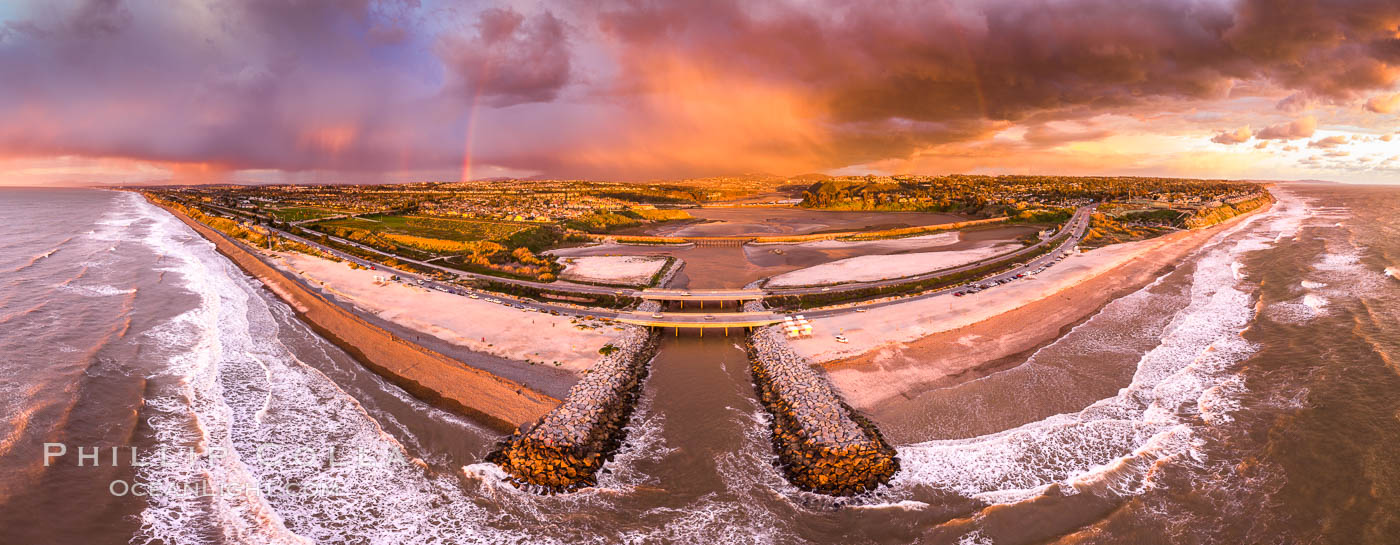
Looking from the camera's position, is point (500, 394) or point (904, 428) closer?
point (904, 428)

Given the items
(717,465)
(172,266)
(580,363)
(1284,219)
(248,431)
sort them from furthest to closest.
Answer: (1284,219) → (172,266) → (580,363) → (248,431) → (717,465)

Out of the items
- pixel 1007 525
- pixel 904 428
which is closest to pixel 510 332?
pixel 904 428

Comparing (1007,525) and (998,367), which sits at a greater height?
(998,367)

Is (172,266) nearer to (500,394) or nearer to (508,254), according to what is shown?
(508,254)

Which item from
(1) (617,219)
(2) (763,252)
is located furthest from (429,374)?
(1) (617,219)

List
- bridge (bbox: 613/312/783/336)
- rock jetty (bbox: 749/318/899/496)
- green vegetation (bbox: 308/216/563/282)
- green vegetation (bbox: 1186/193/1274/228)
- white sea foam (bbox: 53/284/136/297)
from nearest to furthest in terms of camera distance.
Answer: rock jetty (bbox: 749/318/899/496) < bridge (bbox: 613/312/783/336) < white sea foam (bbox: 53/284/136/297) < green vegetation (bbox: 308/216/563/282) < green vegetation (bbox: 1186/193/1274/228)

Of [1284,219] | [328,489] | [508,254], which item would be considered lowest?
[328,489]

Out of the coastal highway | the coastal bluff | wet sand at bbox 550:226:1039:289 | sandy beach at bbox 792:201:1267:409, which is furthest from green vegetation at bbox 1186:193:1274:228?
the coastal bluff

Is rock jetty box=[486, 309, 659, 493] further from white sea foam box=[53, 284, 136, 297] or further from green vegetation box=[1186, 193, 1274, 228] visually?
green vegetation box=[1186, 193, 1274, 228]
